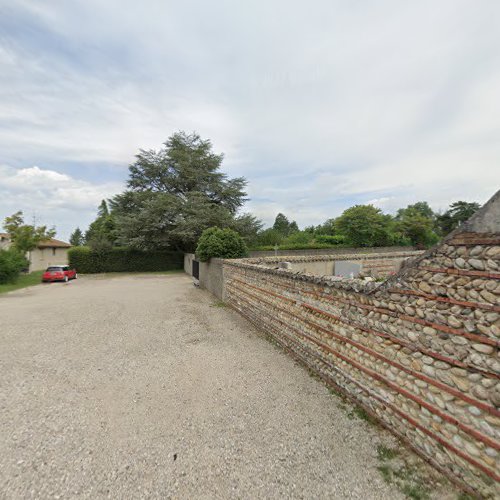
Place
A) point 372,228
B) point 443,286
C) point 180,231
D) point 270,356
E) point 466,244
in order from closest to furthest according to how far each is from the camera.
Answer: point 466,244, point 443,286, point 270,356, point 180,231, point 372,228

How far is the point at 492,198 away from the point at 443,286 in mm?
871

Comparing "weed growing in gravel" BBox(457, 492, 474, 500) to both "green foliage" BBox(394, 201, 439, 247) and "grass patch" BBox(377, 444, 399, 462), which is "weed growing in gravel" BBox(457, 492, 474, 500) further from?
"green foliage" BBox(394, 201, 439, 247)

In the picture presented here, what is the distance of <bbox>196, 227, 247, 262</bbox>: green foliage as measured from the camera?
1148 cm

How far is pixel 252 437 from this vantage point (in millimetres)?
2910

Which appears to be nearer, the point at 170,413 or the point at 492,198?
the point at 492,198

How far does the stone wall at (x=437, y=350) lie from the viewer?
82.7 inches

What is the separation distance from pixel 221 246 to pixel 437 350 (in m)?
9.59

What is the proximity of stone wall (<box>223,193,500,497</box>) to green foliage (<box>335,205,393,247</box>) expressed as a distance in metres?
27.8

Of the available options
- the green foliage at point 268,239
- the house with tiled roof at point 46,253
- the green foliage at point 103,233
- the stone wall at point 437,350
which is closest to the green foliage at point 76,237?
the green foliage at point 103,233

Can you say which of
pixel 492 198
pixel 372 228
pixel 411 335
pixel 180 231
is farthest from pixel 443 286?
pixel 372 228

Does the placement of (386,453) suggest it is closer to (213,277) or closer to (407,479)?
(407,479)

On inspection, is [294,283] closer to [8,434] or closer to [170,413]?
[170,413]

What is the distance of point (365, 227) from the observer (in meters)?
28.8

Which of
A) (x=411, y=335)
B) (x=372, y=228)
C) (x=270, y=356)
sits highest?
(x=372, y=228)
